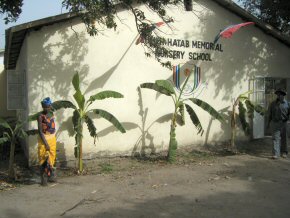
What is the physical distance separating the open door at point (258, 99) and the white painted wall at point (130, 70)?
248 mm

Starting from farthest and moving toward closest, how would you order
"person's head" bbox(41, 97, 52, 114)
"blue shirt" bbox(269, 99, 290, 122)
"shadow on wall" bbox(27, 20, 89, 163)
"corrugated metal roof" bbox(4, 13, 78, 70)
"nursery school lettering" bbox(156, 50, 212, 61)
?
1. "nursery school lettering" bbox(156, 50, 212, 61)
2. "blue shirt" bbox(269, 99, 290, 122)
3. "shadow on wall" bbox(27, 20, 89, 163)
4. "corrugated metal roof" bbox(4, 13, 78, 70)
5. "person's head" bbox(41, 97, 52, 114)

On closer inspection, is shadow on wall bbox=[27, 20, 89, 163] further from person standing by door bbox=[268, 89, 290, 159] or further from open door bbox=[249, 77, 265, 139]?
open door bbox=[249, 77, 265, 139]

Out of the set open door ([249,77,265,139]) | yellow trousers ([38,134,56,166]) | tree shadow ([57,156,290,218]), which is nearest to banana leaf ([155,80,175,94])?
tree shadow ([57,156,290,218])

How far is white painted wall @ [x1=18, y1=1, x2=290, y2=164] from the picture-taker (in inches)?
374

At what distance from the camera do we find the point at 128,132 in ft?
34.7

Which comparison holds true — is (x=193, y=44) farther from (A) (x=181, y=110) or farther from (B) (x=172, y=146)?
(B) (x=172, y=146)

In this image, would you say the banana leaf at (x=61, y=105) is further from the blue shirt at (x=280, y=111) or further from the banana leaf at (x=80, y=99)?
the blue shirt at (x=280, y=111)

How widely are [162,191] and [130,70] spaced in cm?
387

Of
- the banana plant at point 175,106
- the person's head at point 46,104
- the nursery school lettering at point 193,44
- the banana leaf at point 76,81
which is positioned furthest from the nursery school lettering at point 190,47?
the person's head at point 46,104

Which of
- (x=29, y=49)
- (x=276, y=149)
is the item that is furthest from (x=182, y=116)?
(x=29, y=49)

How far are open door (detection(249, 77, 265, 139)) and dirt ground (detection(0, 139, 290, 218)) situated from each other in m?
2.27

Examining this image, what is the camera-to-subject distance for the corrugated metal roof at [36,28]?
8930 mm

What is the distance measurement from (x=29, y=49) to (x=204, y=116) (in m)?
5.34

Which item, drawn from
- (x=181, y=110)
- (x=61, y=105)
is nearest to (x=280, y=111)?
(x=181, y=110)
